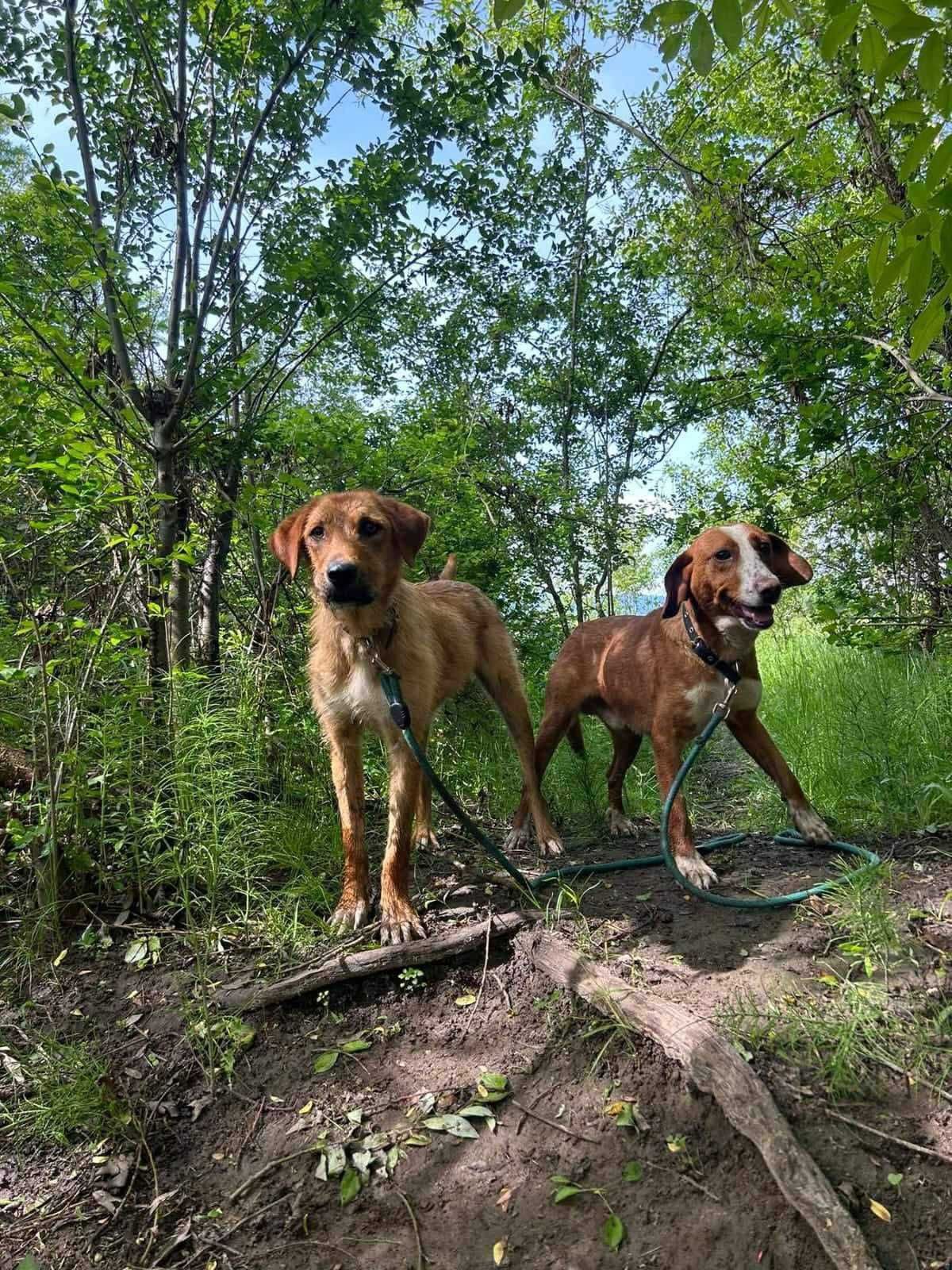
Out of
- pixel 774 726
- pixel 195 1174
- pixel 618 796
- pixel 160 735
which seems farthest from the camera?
pixel 774 726

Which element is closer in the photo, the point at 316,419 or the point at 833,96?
the point at 316,419

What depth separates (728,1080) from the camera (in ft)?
6.98

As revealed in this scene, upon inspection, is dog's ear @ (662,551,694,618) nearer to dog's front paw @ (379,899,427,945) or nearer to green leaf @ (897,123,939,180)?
dog's front paw @ (379,899,427,945)

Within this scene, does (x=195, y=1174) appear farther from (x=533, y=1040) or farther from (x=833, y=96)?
(x=833, y=96)

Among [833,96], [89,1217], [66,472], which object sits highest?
[833,96]

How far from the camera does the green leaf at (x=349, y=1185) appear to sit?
6.92 ft

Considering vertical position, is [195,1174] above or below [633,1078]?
below

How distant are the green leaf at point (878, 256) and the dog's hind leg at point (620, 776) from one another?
345 centimetres

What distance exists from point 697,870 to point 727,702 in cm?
86

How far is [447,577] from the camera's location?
18.9ft

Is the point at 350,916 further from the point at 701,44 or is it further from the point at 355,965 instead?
the point at 701,44

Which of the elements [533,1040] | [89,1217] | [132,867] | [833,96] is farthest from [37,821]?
[833,96]

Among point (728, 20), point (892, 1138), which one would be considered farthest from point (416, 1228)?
point (728, 20)

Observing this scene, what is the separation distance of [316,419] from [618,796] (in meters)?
3.42
